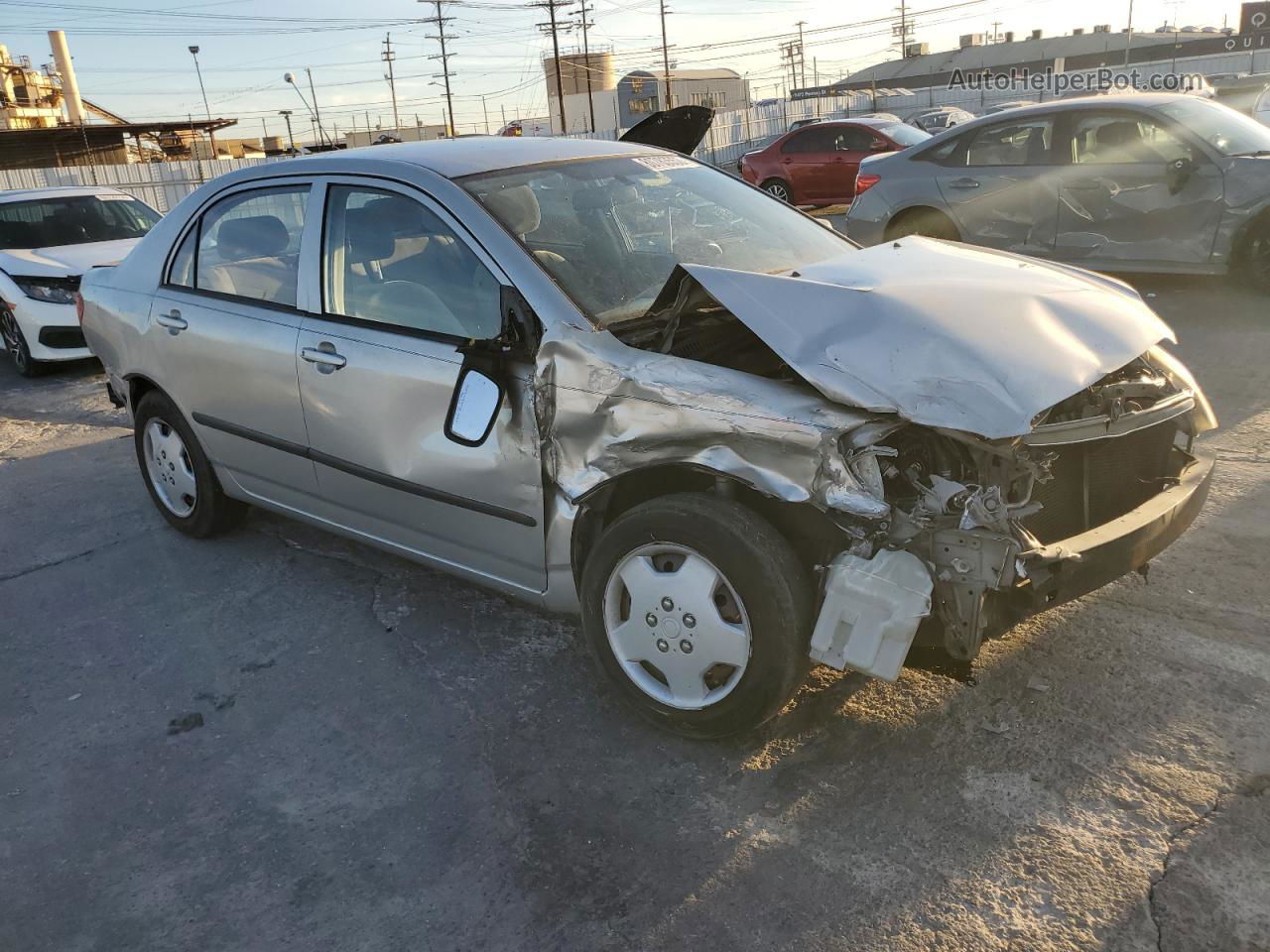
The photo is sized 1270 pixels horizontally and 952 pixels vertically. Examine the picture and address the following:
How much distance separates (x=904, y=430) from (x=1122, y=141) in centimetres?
616

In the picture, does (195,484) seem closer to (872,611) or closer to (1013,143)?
(872,611)

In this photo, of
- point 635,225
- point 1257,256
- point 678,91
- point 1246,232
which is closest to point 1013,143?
point 1246,232

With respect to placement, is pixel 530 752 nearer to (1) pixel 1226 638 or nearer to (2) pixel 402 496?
(2) pixel 402 496

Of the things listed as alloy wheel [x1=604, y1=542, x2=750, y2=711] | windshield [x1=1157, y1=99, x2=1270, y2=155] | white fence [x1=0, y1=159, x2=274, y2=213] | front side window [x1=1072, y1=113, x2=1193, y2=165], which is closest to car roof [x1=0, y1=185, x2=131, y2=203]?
front side window [x1=1072, y1=113, x2=1193, y2=165]

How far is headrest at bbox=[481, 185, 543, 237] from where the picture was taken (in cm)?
321

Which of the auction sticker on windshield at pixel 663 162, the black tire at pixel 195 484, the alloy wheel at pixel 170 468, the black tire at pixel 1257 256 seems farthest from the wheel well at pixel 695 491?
the black tire at pixel 1257 256

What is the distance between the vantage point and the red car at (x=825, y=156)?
14.1m

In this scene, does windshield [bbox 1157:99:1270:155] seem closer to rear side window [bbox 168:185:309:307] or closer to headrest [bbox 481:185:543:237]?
headrest [bbox 481:185:543:237]

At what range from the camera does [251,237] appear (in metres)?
4.12

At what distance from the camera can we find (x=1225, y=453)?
4699 millimetres

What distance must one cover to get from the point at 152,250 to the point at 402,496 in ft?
6.67

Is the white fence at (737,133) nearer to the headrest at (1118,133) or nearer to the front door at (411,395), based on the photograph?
the headrest at (1118,133)

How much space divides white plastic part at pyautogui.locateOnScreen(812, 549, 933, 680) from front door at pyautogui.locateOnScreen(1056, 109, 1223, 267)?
6.10 m

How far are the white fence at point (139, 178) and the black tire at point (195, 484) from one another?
21.8 m
